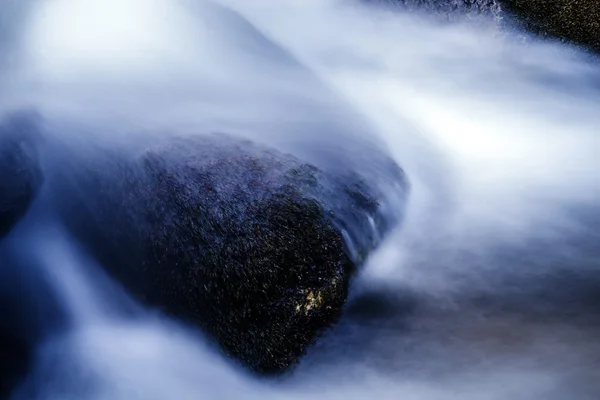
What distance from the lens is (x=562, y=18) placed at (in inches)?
199

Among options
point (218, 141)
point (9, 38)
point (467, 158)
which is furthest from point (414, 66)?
point (9, 38)

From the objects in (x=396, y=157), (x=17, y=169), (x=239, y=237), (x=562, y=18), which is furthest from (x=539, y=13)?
(x=17, y=169)

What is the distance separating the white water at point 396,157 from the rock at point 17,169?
0.95 ft

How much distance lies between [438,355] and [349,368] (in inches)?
21.3

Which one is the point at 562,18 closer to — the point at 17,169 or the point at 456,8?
the point at 456,8

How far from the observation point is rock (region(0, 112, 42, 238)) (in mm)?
4016

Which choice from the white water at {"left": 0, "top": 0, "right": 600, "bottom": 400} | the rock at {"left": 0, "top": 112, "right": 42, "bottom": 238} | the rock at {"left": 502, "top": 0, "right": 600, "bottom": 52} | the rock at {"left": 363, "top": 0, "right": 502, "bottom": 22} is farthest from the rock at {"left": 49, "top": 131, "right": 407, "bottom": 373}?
the rock at {"left": 502, "top": 0, "right": 600, "bottom": 52}

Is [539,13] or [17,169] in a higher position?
[539,13]

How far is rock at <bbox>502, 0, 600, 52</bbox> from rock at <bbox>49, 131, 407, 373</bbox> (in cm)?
266

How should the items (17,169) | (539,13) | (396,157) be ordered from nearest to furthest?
(17,169), (396,157), (539,13)

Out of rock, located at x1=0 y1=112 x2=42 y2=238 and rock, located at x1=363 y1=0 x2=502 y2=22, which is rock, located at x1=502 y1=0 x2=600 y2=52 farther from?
rock, located at x1=0 y1=112 x2=42 y2=238

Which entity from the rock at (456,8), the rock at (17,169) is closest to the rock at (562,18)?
the rock at (456,8)

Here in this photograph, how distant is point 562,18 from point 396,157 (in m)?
2.30

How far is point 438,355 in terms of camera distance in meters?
3.20
